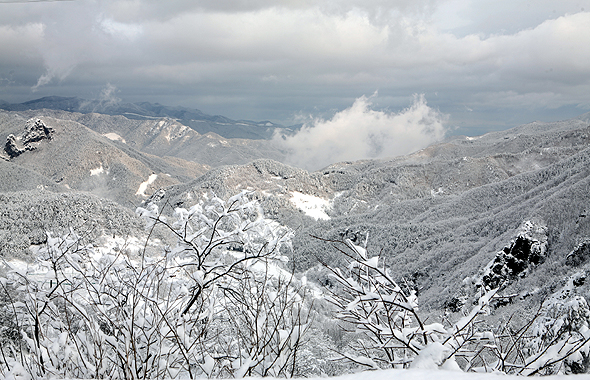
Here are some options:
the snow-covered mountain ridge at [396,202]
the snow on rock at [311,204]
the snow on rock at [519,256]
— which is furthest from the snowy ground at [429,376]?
the snow on rock at [311,204]

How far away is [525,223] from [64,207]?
35.4m

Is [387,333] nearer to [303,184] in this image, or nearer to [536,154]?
[303,184]

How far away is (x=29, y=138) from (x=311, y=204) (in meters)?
144

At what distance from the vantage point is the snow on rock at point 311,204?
87981mm

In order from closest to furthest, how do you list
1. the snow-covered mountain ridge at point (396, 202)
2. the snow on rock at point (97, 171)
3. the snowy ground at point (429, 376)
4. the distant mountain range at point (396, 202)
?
the snowy ground at point (429, 376) < the distant mountain range at point (396, 202) < the snow-covered mountain ridge at point (396, 202) < the snow on rock at point (97, 171)

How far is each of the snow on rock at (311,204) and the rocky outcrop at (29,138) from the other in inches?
5370

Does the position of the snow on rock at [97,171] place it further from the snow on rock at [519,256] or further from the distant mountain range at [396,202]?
the snow on rock at [519,256]

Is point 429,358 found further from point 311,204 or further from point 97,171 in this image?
point 97,171

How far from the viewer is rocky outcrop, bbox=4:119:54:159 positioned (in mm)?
148750

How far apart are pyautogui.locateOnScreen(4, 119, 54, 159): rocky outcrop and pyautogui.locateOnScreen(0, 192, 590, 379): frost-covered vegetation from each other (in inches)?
7316

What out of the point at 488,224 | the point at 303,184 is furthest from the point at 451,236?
the point at 303,184

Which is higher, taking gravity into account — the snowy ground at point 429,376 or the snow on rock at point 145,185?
the snowy ground at point 429,376

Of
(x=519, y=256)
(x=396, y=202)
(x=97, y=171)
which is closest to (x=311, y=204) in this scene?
Answer: (x=396, y=202)

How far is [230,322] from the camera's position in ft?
12.6
